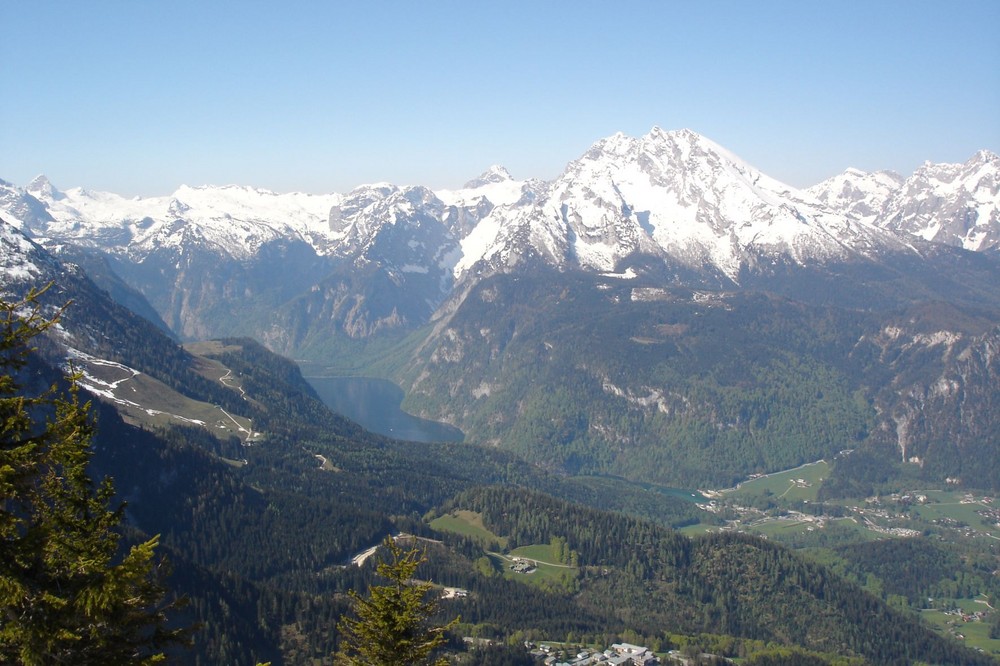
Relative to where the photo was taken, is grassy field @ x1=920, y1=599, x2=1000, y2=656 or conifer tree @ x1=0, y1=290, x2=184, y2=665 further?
grassy field @ x1=920, y1=599, x2=1000, y2=656

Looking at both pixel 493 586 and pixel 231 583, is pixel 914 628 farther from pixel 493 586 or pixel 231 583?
pixel 231 583

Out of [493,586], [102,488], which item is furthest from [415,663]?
[493,586]

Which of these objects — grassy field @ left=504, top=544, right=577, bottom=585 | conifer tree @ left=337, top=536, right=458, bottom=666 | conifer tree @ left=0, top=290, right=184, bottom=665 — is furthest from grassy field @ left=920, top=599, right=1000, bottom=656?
conifer tree @ left=0, top=290, right=184, bottom=665

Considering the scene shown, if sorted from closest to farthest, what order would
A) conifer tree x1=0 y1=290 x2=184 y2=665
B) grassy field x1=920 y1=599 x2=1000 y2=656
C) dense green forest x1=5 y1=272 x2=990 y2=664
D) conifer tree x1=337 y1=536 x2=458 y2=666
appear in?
conifer tree x1=0 y1=290 x2=184 y2=665 → conifer tree x1=337 y1=536 x2=458 y2=666 → dense green forest x1=5 y1=272 x2=990 y2=664 → grassy field x1=920 y1=599 x2=1000 y2=656

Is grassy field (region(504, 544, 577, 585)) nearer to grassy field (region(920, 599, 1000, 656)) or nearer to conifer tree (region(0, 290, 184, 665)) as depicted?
grassy field (region(920, 599, 1000, 656))

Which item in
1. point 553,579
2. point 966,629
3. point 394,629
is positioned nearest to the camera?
point 394,629

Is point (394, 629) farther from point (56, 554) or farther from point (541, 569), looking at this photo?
point (541, 569)

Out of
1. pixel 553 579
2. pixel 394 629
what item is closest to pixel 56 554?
pixel 394 629

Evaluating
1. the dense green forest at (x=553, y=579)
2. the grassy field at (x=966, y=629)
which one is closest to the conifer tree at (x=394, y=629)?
the dense green forest at (x=553, y=579)

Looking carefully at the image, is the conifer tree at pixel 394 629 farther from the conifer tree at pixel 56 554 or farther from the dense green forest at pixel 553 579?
the dense green forest at pixel 553 579
